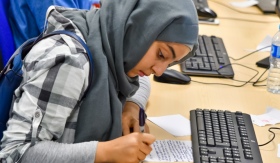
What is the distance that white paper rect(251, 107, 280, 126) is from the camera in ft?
4.96

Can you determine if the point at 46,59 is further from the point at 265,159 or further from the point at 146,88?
the point at 265,159

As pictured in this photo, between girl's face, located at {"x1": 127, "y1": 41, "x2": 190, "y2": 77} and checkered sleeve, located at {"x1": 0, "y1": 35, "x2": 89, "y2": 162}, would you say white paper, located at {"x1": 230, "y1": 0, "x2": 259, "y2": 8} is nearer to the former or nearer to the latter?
girl's face, located at {"x1": 127, "y1": 41, "x2": 190, "y2": 77}

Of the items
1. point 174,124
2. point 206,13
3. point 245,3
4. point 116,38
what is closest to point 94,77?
point 116,38

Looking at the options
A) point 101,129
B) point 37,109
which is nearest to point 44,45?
point 37,109

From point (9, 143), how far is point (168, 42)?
18.8 inches

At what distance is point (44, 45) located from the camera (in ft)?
3.67

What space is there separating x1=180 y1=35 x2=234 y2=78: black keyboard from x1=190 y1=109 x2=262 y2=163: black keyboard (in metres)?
0.35

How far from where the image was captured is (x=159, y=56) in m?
1.25

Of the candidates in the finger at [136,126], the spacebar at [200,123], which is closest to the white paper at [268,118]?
the spacebar at [200,123]

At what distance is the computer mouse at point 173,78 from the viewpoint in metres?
1.73

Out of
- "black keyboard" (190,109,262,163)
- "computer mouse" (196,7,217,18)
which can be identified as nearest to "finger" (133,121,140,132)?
"black keyboard" (190,109,262,163)

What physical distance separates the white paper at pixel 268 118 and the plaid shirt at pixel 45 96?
2.22 feet

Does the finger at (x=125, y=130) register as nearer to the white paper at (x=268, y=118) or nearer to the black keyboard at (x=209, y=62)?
the white paper at (x=268, y=118)

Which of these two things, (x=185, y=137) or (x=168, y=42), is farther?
(x=185, y=137)
